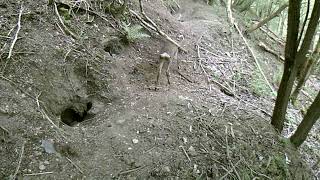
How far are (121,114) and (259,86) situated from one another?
222 centimetres

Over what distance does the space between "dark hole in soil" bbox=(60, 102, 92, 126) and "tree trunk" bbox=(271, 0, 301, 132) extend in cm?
197

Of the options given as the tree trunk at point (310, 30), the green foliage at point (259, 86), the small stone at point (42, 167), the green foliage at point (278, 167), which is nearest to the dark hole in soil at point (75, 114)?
the small stone at point (42, 167)

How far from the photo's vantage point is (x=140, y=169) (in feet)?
9.36

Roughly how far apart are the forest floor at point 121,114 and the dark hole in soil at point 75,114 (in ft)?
0.30

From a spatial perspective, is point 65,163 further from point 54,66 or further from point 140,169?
point 54,66

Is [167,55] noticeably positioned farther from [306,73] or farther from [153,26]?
[306,73]

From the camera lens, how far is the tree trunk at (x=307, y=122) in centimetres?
325

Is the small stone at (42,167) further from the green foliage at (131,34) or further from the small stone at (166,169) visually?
the green foliage at (131,34)

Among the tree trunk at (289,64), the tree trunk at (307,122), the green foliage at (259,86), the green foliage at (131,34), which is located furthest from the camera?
the green foliage at (259,86)

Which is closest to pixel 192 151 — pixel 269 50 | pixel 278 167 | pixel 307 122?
pixel 278 167

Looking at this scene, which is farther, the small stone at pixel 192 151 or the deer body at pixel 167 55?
the deer body at pixel 167 55

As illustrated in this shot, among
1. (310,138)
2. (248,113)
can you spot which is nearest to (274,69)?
(310,138)

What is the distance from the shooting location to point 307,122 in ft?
11.1

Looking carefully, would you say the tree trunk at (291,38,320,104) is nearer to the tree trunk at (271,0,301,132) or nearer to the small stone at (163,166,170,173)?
the tree trunk at (271,0,301,132)
